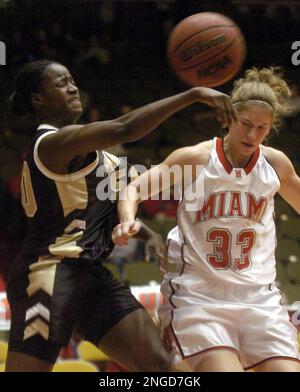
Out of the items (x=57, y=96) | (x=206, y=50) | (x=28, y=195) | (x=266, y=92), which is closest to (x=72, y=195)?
(x=28, y=195)

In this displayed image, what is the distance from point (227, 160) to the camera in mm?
2705

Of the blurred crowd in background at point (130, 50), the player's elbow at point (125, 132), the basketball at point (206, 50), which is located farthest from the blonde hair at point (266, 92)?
the blurred crowd in background at point (130, 50)

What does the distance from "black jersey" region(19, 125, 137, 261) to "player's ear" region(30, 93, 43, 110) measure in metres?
0.14

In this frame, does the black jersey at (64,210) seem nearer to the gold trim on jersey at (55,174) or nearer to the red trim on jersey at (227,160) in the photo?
the gold trim on jersey at (55,174)

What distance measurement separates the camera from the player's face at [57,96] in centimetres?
275

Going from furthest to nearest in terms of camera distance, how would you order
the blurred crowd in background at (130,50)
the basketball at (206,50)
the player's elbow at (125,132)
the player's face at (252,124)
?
the blurred crowd in background at (130,50) < the basketball at (206,50) < the player's face at (252,124) < the player's elbow at (125,132)

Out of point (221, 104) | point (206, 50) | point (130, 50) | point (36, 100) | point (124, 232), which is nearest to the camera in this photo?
point (221, 104)

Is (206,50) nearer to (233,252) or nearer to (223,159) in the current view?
(223,159)

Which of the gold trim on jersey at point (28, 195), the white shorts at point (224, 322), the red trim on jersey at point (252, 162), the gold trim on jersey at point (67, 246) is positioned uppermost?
the red trim on jersey at point (252, 162)

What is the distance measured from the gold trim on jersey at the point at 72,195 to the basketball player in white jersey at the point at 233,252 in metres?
0.14

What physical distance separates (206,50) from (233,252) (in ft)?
3.08

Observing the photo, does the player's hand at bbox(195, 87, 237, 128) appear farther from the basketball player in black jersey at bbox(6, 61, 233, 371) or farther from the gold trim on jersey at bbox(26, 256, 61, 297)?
the gold trim on jersey at bbox(26, 256, 61, 297)

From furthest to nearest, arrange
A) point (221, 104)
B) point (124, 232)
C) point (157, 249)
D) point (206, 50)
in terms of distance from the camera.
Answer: point (206, 50) < point (157, 249) < point (124, 232) < point (221, 104)

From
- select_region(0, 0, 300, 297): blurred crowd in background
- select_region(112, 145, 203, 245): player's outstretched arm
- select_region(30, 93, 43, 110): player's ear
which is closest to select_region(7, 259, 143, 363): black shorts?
select_region(112, 145, 203, 245): player's outstretched arm
